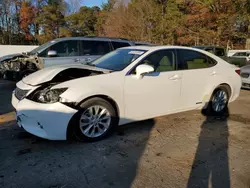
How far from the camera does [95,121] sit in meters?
3.70

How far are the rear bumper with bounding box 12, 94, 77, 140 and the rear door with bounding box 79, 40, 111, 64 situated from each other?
4603 millimetres

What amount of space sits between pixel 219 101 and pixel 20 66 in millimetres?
6005

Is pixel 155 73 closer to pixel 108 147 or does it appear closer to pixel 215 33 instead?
pixel 108 147

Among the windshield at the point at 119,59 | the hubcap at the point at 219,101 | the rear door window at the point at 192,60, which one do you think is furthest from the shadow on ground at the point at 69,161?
the hubcap at the point at 219,101

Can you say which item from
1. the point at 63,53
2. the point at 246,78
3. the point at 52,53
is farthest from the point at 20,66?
the point at 246,78

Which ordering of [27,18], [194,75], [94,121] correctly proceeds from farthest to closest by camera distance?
[27,18] < [194,75] < [94,121]

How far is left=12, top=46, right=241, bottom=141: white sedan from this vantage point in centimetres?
336

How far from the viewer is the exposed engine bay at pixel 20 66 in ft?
24.8

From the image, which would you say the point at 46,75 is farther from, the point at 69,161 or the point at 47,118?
the point at 69,161

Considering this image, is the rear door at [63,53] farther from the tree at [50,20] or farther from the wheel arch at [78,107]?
the tree at [50,20]

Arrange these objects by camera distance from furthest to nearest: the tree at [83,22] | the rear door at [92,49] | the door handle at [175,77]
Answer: the tree at [83,22] < the rear door at [92,49] < the door handle at [175,77]

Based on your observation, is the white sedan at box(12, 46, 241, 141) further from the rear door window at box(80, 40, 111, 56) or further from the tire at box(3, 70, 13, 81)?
the tire at box(3, 70, 13, 81)

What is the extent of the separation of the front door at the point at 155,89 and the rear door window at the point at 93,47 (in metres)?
4.08

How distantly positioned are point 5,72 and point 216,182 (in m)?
7.34
